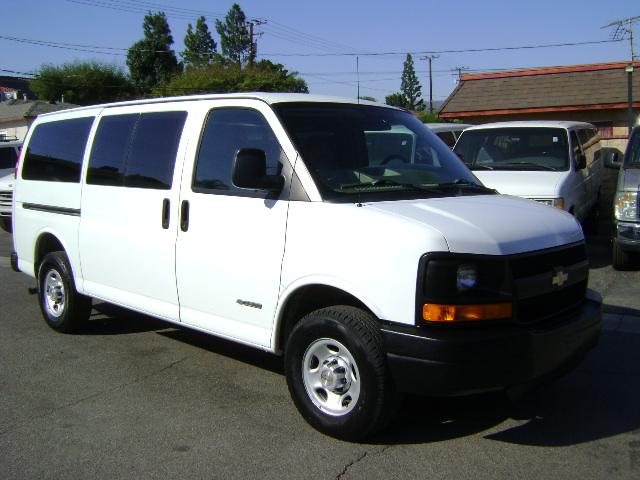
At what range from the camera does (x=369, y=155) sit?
4.63 meters

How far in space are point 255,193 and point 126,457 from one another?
179 cm

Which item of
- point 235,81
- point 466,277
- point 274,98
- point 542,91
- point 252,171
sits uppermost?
point 235,81

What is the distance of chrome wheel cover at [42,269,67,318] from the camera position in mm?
6449

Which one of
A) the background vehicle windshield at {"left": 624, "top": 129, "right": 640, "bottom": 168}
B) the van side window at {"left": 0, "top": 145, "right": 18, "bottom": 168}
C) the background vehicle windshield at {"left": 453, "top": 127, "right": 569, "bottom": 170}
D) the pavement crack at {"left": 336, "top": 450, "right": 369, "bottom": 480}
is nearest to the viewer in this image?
the pavement crack at {"left": 336, "top": 450, "right": 369, "bottom": 480}

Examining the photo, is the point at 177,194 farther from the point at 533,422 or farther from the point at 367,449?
the point at 533,422

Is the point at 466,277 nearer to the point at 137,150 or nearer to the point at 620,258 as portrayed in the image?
the point at 137,150

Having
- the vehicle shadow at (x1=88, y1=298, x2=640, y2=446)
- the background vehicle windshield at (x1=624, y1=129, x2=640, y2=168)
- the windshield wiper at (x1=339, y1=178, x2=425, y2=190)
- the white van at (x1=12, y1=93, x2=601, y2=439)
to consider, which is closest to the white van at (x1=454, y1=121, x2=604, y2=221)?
the background vehicle windshield at (x1=624, y1=129, x2=640, y2=168)

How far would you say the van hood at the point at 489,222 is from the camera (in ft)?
11.8

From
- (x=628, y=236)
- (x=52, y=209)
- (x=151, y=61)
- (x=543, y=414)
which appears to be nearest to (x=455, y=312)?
(x=543, y=414)

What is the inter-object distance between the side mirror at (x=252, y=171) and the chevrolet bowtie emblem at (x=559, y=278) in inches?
69.2

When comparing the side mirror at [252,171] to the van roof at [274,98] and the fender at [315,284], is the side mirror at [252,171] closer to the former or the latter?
the van roof at [274,98]

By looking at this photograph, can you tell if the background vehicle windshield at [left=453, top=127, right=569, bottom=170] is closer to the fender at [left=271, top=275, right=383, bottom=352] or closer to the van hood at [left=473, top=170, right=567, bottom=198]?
the van hood at [left=473, top=170, right=567, bottom=198]

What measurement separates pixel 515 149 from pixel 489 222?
6.75m

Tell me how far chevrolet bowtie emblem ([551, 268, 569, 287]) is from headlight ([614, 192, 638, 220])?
5059 millimetres
